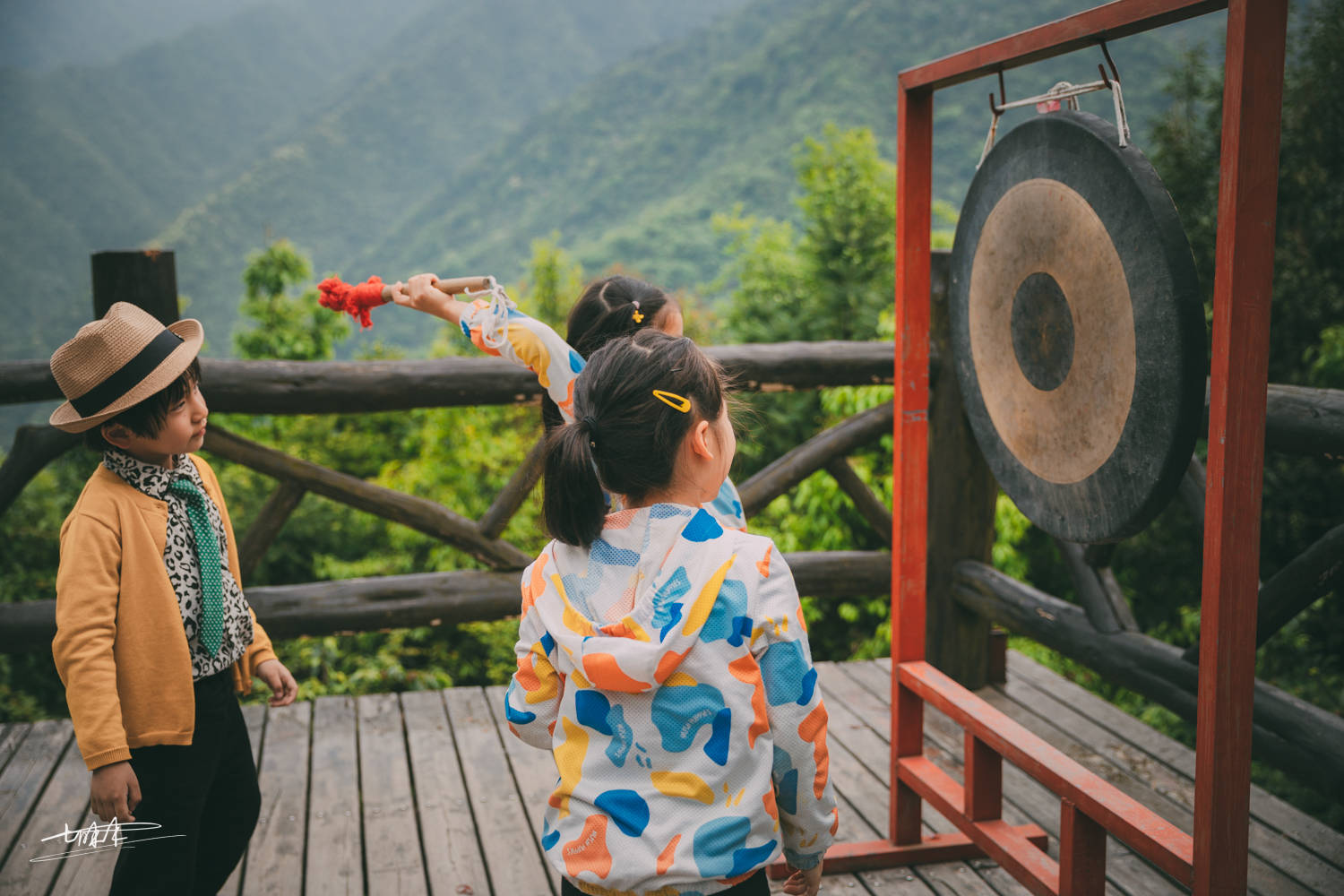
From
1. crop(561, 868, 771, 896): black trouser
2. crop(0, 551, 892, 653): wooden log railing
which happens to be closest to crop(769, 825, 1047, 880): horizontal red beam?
crop(561, 868, 771, 896): black trouser

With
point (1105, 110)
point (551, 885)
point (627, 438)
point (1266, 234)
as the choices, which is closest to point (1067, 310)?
point (1266, 234)

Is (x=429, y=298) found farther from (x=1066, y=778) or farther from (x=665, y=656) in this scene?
(x=1066, y=778)

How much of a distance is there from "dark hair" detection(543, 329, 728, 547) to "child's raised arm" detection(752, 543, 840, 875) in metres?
0.17

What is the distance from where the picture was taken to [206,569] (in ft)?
5.08

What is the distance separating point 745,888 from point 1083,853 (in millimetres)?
776

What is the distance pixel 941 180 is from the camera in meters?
29.0

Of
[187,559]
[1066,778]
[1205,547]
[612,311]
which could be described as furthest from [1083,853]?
[187,559]

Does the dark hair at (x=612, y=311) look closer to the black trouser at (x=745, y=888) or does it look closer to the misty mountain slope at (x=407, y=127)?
the black trouser at (x=745, y=888)

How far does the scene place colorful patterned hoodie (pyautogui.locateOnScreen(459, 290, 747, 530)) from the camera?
174 cm

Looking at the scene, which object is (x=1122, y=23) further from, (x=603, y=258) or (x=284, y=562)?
(x=603, y=258)

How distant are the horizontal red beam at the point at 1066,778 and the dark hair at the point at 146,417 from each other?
4.76 ft

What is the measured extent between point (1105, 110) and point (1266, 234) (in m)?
29.1

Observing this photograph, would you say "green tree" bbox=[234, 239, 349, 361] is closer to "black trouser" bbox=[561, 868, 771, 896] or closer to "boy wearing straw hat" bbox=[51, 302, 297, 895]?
"boy wearing straw hat" bbox=[51, 302, 297, 895]

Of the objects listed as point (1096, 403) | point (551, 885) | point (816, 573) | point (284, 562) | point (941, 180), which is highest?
point (941, 180)
